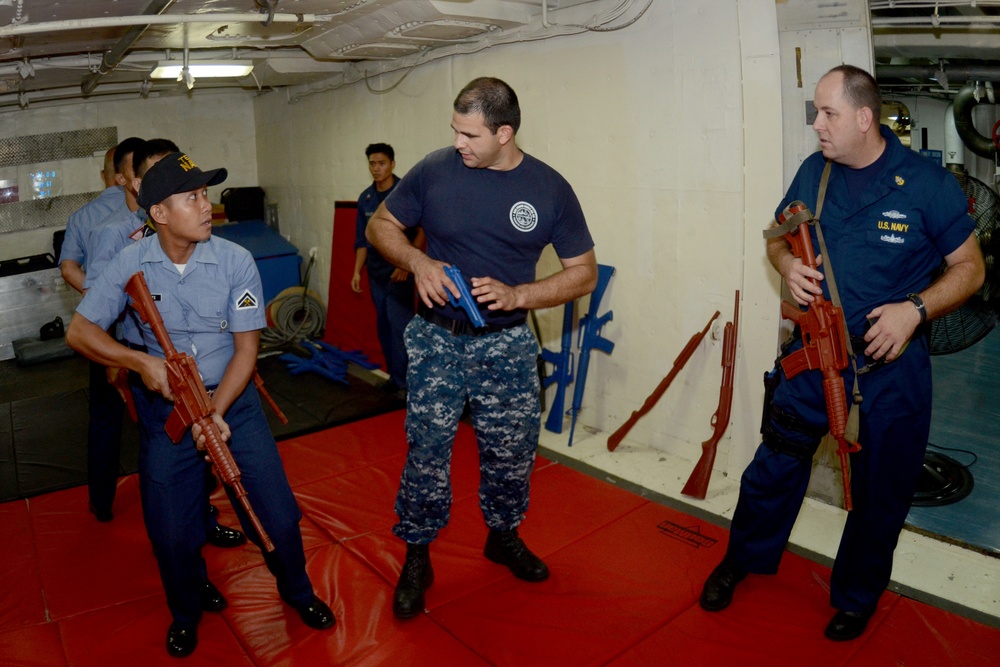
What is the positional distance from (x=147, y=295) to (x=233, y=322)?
1.05ft

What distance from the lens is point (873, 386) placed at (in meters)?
2.72

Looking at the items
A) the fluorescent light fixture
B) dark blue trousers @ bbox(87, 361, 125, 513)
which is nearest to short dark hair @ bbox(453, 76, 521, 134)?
dark blue trousers @ bbox(87, 361, 125, 513)

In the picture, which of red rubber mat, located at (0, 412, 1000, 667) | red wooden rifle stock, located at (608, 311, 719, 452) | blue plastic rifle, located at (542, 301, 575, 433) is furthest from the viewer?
blue plastic rifle, located at (542, 301, 575, 433)

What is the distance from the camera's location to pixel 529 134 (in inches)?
209

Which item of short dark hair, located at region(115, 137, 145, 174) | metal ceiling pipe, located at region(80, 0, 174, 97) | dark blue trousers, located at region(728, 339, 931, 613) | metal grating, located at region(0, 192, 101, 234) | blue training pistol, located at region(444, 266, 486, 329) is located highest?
metal ceiling pipe, located at region(80, 0, 174, 97)

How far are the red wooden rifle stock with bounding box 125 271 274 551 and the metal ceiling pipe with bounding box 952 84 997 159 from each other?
23.9ft

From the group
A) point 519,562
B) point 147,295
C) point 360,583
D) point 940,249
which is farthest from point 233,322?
point 940,249

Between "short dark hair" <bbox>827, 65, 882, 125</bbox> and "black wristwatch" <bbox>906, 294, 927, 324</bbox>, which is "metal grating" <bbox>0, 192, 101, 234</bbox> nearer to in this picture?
"short dark hair" <bbox>827, 65, 882, 125</bbox>

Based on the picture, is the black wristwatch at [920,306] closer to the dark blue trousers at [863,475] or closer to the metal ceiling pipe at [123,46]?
the dark blue trousers at [863,475]

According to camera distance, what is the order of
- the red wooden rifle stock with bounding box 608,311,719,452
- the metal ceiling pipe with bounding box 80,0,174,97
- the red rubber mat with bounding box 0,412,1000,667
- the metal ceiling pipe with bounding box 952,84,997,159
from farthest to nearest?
the metal ceiling pipe with bounding box 952,84,997,159 → the red wooden rifle stock with bounding box 608,311,719,452 → the metal ceiling pipe with bounding box 80,0,174,97 → the red rubber mat with bounding box 0,412,1000,667

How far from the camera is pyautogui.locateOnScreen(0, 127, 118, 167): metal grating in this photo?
8.27m

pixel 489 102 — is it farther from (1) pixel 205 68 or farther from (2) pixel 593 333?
(1) pixel 205 68

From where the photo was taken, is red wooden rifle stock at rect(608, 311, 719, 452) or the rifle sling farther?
red wooden rifle stock at rect(608, 311, 719, 452)

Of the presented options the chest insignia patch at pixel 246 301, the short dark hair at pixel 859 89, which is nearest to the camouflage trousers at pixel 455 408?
the chest insignia patch at pixel 246 301
